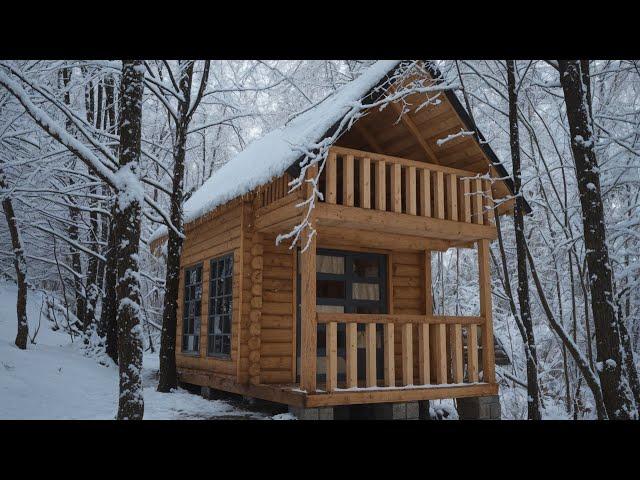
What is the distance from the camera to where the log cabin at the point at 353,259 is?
769 cm

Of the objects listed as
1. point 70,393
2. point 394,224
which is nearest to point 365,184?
point 394,224

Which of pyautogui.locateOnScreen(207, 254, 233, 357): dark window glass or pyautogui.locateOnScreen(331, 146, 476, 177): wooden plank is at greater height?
pyautogui.locateOnScreen(331, 146, 476, 177): wooden plank

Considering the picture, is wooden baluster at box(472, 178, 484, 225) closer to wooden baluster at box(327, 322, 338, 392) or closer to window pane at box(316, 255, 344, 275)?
window pane at box(316, 255, 344, 275)

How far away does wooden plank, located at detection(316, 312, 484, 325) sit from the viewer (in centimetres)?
750

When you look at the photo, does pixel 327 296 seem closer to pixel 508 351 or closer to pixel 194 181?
pixel 508 351

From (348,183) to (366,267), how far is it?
2.97 metres

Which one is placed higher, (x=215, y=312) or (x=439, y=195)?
(x=439, y=195)

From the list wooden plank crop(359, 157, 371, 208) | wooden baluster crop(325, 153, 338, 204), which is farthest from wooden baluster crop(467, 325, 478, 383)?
wooden baluster crop(325, 153, 338, 204)

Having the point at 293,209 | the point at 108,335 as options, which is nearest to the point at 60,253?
the point at 108,335

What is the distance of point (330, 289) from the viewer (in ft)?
33.1

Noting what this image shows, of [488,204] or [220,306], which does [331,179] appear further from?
[220,306]

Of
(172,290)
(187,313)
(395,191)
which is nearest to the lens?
(395,191)

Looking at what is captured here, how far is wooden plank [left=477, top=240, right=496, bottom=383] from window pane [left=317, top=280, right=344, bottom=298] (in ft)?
8.27
